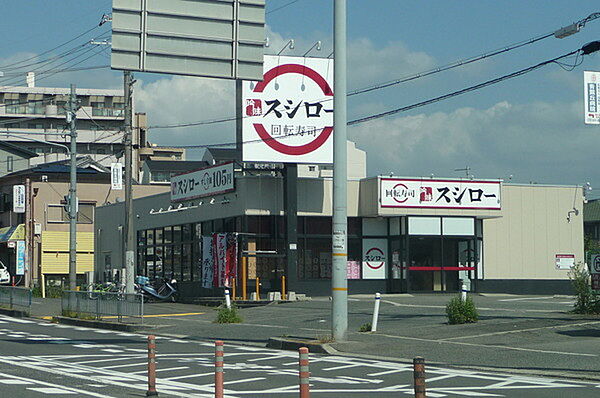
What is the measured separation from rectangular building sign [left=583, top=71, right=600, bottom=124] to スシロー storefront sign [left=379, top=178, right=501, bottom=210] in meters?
18.7

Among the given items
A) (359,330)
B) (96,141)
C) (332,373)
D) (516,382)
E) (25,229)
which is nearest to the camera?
(516,382)

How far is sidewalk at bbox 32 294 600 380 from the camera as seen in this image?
17.4 metres

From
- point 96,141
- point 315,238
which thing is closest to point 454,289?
point 315,238

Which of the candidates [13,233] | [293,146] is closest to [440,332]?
[293,146]

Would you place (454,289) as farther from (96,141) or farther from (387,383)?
(96,141)

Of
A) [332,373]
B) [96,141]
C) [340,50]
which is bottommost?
[332,373]

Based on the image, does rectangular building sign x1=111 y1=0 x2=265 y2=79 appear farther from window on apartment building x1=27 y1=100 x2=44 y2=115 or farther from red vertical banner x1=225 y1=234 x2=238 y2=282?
window on apartment building x1=27 y1=100 x2=44 y2=115

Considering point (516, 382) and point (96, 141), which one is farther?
point (96, 141)

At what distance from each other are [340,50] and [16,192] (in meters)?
44.1

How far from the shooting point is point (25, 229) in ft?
197

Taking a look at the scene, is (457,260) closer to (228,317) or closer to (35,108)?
(228,317)

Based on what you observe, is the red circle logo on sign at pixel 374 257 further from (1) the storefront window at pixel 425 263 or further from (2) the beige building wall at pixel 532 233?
(2) the beige building wall at pixel 532 233

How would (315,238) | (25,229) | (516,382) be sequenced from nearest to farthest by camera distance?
1. (516,382)
2. (315,238)
3. (25,229)

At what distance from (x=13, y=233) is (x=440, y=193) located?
110 ft
